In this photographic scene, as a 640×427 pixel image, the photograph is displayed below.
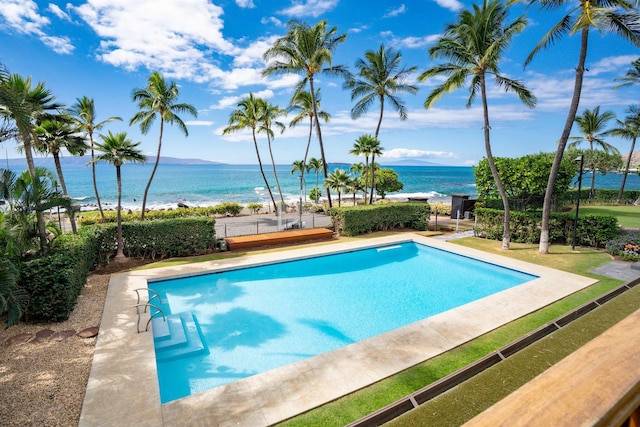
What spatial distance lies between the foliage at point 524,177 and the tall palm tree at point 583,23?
10.3ft

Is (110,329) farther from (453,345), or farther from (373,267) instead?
(373,267)

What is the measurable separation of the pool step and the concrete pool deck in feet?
1.03

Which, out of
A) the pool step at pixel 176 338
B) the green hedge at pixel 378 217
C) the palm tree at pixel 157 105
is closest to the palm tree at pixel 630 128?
the green hedge at pixel 378 217

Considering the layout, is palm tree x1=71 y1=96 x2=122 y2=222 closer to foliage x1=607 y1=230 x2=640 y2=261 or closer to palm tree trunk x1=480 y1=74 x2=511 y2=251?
palm tree trunk x1=480 y1=74 x2=511 y2=251

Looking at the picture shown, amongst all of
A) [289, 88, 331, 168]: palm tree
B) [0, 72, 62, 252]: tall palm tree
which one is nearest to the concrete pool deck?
[0, 72, 62, 252]: tall palm tree

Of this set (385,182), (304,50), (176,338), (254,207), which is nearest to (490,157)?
(304,50)

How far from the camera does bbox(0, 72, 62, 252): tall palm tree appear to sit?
6.41 m

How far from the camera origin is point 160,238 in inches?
508

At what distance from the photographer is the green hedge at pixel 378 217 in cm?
1693

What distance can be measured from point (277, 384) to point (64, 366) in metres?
4.03

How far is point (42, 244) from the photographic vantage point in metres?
8.29

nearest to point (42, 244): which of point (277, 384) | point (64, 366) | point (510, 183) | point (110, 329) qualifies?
point (110, 329)

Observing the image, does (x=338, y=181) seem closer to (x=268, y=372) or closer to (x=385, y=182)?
(x=385, y=182)

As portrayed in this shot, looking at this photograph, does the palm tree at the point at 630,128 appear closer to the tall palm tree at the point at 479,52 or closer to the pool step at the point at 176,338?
the tall palm tree at the point at 479,52
